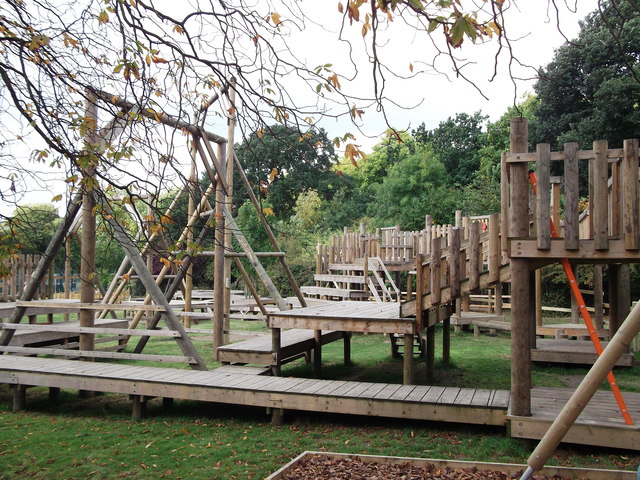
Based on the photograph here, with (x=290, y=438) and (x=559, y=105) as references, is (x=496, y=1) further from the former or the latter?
(x=559, y=105)

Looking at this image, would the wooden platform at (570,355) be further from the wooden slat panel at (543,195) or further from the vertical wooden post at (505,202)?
the wooden slat panel at (543,195)

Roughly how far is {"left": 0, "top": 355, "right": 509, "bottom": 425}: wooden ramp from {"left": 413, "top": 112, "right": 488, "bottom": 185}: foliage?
116 feet

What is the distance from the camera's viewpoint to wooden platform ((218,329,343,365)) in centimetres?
886

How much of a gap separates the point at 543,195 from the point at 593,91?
23.7 m

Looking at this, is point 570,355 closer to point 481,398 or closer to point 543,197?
point 481,398

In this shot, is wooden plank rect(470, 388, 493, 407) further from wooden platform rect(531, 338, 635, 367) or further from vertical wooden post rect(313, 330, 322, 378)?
wooden platform rect(531, 338, 635, 367)

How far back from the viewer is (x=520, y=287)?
6.16 meters

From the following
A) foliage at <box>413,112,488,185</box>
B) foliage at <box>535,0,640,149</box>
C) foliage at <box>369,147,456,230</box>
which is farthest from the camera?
foliage at <box>413,112,488,185</box>

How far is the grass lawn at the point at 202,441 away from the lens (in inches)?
231

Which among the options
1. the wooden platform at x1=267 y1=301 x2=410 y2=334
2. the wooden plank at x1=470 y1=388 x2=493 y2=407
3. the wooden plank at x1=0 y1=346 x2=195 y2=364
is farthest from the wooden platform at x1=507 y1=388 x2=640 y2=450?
the wooden plank at x1=0 y1=346 x2=195 y2=364

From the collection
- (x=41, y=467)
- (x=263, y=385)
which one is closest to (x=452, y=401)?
(x=263, y=385)

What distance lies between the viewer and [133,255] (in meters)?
8.65

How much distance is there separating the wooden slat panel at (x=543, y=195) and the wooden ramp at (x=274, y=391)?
6.23 feet

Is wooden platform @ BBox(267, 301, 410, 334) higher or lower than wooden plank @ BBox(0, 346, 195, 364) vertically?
higher
